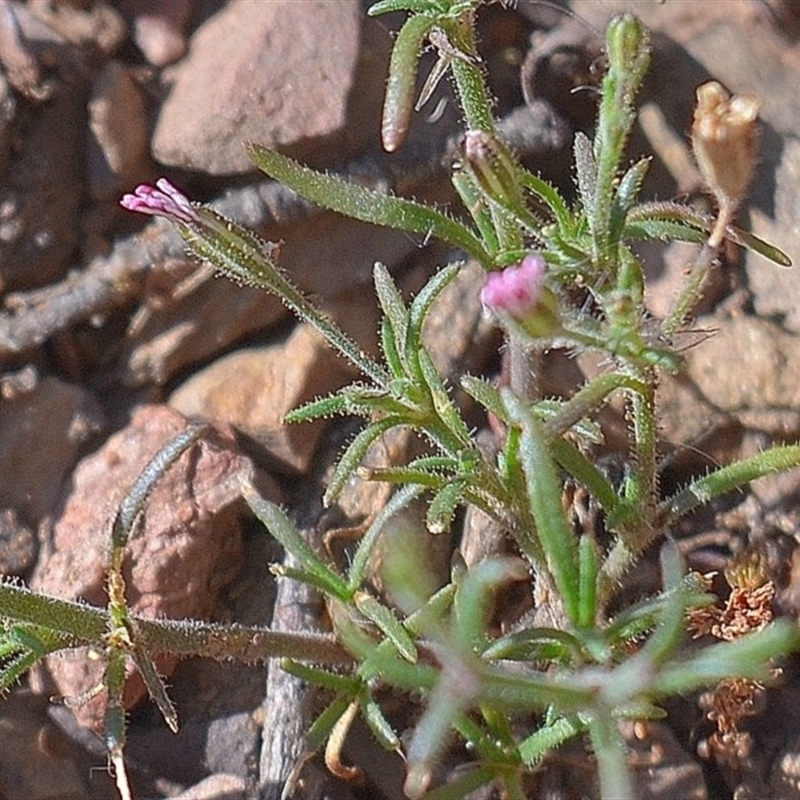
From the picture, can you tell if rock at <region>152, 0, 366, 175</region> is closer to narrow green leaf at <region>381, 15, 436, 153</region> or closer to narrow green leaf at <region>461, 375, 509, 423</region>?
narrow green leaf at <region>381, 15, 436, 153</region>

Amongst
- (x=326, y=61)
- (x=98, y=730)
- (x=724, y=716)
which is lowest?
(x=724, y=716)

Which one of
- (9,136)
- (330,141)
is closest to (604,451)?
(330,141)

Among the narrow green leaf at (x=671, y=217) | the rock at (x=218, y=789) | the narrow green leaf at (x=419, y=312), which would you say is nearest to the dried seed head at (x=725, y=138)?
the narrow green leaf at (x=671, y=217)

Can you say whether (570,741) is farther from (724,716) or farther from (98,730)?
(98,730)

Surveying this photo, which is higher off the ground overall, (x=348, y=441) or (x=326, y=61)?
(x=326, y=61)

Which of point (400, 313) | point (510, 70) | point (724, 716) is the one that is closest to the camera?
point (400, 313)

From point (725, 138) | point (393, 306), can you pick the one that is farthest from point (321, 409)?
point (725, 138)
